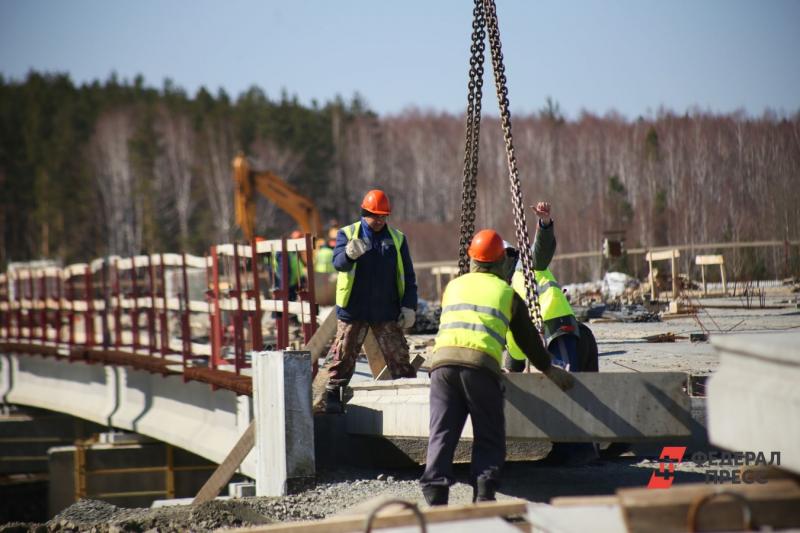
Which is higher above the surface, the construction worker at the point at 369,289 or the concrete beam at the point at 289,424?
the construction worker at the point at 369,289

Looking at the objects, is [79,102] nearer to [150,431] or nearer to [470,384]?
[150,431]

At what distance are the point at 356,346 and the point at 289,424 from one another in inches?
37.4

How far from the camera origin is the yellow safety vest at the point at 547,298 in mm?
8398

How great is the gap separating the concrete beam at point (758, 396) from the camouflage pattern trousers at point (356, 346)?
4.53 meters

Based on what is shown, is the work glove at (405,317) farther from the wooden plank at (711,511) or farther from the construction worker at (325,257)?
the construction worker at (325,257)

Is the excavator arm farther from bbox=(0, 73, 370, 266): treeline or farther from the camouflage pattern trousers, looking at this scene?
bbox=(0, 73, 370, 266): treeline

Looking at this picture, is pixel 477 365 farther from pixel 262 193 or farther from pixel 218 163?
pixel 218 163

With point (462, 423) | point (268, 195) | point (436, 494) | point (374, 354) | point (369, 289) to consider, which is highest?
point (268, 195)

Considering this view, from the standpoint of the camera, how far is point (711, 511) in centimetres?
457

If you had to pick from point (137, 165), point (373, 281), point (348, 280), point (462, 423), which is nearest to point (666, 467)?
point (462, 423)

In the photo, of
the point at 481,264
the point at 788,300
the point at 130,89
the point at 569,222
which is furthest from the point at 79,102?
the point at 481,264

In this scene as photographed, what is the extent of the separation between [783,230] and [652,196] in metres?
7.80

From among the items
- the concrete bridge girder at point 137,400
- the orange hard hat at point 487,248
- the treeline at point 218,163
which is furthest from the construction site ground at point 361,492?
the treeline at point 218,163

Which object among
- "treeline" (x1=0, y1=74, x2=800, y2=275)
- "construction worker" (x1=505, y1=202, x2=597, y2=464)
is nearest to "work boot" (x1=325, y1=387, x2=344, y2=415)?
"construction worker" (x1=505, y1=202, x2=597, y2=464)
